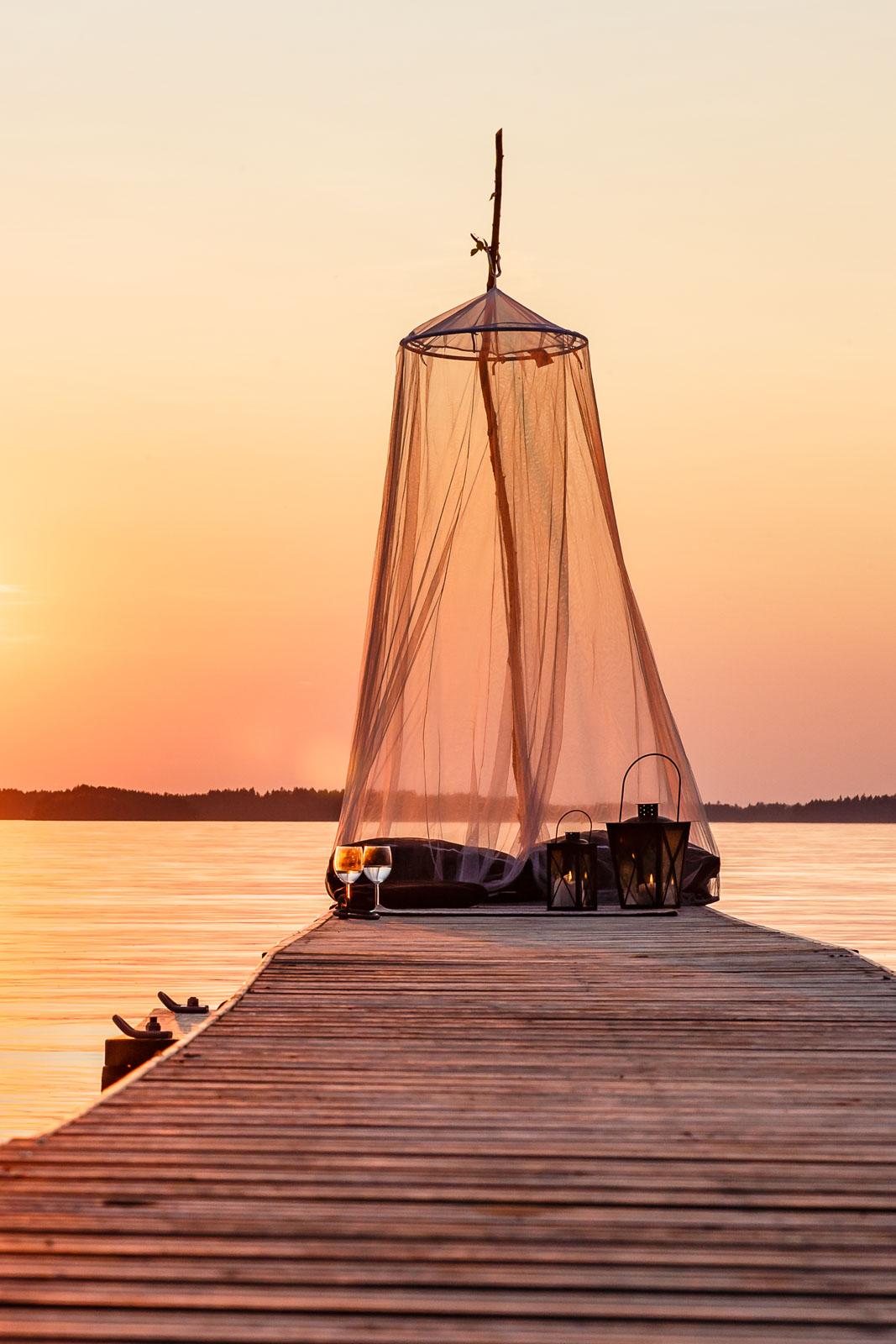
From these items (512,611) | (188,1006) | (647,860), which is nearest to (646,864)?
(647,860)

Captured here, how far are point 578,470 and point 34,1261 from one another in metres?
7.02

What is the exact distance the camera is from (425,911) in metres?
7.67

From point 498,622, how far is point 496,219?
8.81 ft

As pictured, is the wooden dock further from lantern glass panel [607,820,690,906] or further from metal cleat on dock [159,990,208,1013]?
metal cleat on dock [159,990,208,1013]

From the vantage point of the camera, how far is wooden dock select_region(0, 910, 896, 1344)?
1821 mm

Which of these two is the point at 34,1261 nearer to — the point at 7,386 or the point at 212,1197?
the point at 212,1197

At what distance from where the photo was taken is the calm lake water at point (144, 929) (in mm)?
8922

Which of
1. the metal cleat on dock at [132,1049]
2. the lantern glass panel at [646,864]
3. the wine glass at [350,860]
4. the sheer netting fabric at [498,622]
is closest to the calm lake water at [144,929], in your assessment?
the metal cleat on dock at [132,1049]

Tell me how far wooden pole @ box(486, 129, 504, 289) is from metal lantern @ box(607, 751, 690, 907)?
3.57 metres

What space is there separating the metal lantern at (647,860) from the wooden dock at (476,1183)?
10.7ft

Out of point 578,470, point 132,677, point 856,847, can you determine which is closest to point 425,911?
point 578,470

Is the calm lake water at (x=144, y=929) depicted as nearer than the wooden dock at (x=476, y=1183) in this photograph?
No

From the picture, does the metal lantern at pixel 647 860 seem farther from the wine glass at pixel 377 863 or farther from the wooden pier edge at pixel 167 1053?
the wooden pier edge at pixel 167 1053

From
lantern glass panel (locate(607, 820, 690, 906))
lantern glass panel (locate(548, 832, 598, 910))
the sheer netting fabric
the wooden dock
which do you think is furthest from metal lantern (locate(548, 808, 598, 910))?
the wooden dock
